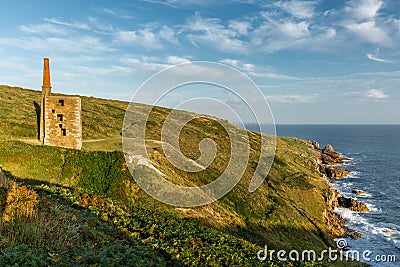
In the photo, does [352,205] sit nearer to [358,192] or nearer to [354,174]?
[358,192]

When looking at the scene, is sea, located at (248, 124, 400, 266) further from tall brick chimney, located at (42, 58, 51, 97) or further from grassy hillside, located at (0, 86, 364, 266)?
tall brick chimney, located at (42, 58, 51, 97)

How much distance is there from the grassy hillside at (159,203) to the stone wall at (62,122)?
2029 millimetres

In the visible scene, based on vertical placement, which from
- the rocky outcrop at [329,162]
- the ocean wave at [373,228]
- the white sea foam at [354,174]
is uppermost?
the rocky outcrop at [329,162]

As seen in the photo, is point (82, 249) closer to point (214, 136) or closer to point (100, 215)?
point (100, 215)

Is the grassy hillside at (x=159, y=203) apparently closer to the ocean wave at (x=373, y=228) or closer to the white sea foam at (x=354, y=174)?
the ocean wave at (x=373, y=228)

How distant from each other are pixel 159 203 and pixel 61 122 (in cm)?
1716

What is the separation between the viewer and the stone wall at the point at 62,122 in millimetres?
32938

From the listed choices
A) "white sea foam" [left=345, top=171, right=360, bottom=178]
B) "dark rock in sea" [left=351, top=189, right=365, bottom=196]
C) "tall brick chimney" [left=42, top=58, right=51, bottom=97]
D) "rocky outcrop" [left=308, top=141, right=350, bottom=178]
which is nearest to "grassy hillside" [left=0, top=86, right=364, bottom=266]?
"tall brick chimney" [left=42, top=58, right=51, bottom=97]

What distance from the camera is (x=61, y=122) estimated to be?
3341 cm

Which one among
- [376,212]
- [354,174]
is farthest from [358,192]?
[354,174]

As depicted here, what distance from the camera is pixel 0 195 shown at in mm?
11242

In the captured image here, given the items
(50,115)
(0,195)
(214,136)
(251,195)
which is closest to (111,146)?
(50,115)

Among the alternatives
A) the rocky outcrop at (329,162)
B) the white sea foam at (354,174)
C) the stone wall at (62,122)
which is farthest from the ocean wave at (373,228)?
the stone wall at (62,122)

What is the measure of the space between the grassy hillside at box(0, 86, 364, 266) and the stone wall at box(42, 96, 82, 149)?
2029 millimetres
